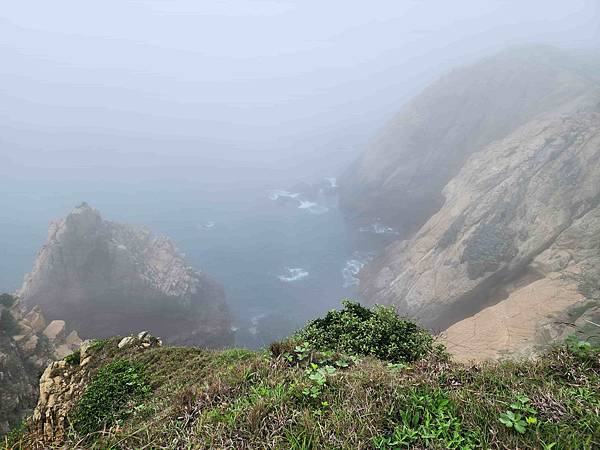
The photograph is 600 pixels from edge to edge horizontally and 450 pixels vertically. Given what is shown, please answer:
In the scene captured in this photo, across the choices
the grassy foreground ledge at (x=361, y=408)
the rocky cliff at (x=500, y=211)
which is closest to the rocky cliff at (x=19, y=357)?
the grassy foreground ledge at (x=361, y=408)

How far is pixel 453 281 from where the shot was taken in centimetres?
3588

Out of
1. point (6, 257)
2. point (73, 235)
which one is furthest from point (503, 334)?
point (6, 257)

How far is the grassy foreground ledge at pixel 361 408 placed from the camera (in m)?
3.81

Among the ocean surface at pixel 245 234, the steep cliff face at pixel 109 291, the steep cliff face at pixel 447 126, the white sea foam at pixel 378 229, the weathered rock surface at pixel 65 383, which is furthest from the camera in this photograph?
the white sea foam at pixel 378 229

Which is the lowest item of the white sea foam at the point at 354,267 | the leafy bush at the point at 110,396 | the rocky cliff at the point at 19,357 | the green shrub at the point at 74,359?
the white sea foam at the point at 354,267

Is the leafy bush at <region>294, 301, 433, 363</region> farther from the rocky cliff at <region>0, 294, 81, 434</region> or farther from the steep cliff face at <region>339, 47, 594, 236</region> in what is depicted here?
the steep cliff face at <region>339, 47, 594, 236</region>

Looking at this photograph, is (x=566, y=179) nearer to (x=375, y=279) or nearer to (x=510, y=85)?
(x=375, y=279)

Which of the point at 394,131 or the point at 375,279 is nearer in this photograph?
the point at 375,279

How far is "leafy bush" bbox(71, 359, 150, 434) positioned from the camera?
19.9ft

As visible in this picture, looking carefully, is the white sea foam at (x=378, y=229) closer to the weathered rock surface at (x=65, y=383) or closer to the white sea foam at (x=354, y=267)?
the white sea foam at (x=354, y=267)

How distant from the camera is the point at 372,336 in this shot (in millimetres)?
9672

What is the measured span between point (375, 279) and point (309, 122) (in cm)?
16177

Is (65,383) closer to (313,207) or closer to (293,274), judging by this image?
(293,274)

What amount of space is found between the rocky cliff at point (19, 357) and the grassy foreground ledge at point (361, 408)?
1866 centimetres
